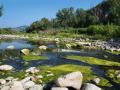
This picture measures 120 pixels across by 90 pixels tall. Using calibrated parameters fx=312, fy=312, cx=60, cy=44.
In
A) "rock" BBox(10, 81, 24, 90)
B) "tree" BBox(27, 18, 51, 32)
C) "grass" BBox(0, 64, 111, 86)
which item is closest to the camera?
"rock" BBox(10, 81, 24, 90)

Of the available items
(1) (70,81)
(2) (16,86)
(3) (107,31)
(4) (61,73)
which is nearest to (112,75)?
(4) (61,73)

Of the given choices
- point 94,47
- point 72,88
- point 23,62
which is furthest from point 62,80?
point 94,47

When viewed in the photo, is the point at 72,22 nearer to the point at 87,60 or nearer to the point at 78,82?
Result: the point at 87,60

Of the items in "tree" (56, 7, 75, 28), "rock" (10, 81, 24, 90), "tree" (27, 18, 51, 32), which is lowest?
"tree" (27, 18, 51, 32)

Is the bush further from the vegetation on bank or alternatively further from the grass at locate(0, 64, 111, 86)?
the grass at locate(0, 64, 111, 86)

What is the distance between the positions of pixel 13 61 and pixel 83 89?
1740 centimetres

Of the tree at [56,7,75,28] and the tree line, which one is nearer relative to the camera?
the tree line

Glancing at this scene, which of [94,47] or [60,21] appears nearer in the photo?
[94,47]

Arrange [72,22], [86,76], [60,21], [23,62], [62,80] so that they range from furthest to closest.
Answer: [60,21], [72,22], [23,62], [86,76], [62,80]

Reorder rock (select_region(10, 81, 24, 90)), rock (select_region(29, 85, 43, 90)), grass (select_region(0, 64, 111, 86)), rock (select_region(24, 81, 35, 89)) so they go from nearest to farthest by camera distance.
A: rock (select_region(10, 81, 24, 90)) < rock (select_region(29, 85, 43, 90)) < rock (select_region(24, 81, 35, 89)) < grass (select_region(0, 64, 111, 86))

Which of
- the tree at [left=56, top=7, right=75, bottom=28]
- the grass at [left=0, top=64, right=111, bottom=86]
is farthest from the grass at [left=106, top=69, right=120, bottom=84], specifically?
the tree at [left=56, top=7, right=75, bottom=28]

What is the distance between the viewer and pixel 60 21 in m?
184

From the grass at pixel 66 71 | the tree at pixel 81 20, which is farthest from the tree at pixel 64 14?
the grass at pixel 66 71

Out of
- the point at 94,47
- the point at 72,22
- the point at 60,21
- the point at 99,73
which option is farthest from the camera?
the point at 60,21
